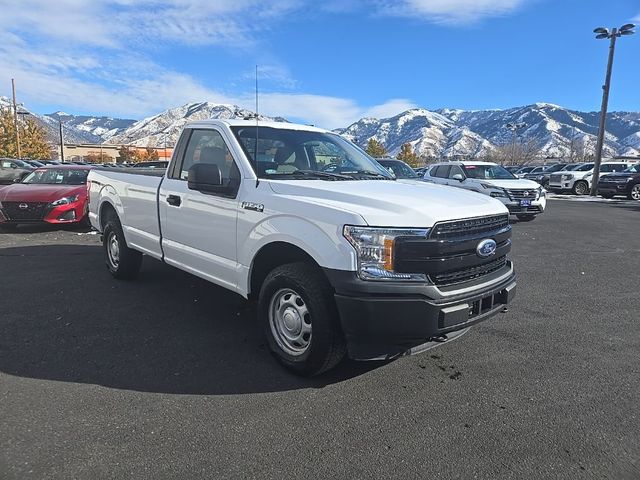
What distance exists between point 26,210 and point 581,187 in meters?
28.2

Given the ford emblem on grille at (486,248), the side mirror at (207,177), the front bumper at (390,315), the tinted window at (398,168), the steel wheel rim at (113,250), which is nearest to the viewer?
the front bumper at (390,315)

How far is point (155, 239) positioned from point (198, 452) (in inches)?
123

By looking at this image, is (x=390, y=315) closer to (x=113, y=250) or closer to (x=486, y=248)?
(x=486, y=248)

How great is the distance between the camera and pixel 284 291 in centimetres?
360

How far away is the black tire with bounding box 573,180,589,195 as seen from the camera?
27.6m

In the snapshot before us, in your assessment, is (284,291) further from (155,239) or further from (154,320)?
(155,239)

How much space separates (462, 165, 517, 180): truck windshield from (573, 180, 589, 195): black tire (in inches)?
626

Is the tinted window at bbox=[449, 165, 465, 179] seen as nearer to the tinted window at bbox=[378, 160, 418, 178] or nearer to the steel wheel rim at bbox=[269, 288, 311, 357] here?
the tinted window at bbox=[378, 160, 418, 178]

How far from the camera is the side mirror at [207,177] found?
12.8 ft

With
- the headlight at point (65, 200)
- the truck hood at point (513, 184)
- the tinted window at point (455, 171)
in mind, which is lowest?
the headlight at point (65, 200)

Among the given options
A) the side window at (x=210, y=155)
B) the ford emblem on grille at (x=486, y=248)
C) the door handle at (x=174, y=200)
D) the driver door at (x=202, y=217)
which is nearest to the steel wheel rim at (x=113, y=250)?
the driver door at (x=202, y=217)

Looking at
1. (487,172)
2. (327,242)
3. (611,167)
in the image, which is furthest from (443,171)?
(611,167)

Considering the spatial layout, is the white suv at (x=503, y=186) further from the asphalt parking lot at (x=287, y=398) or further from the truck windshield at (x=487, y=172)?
the asphalt parking lot at (x=287, y=398)

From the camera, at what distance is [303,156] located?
453 cm
